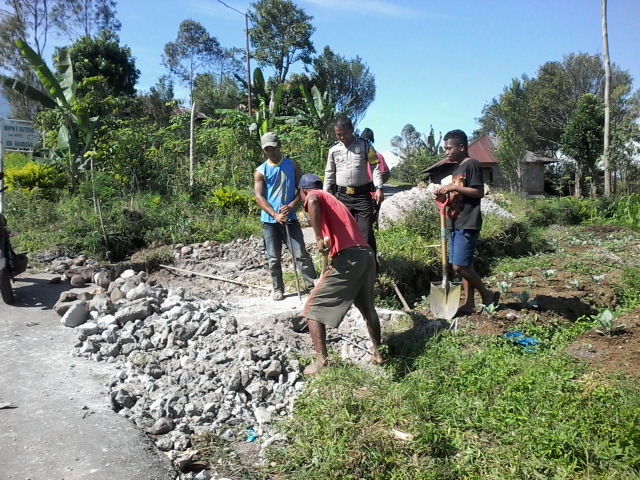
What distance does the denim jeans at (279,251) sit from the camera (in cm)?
630

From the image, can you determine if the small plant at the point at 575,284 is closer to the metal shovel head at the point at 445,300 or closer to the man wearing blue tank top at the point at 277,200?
the metal shovel head at the point at 445,300

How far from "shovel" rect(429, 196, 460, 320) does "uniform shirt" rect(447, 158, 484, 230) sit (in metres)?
0.10

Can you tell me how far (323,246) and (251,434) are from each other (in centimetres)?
149

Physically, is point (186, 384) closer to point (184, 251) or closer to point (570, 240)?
point (184, 251)

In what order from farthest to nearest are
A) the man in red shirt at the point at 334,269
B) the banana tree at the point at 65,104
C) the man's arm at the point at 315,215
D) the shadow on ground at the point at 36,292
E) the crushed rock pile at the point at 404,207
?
the banana tree at the point at 65,104 < the crushed rock pile at the point at 404,207 < the shadow on ground at the point at 36,292 < the man in red shirt at the point at 334,269 < the man's arm at the point at 315,215

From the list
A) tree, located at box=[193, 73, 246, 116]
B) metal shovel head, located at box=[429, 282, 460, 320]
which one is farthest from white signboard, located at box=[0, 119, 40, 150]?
tree, located at box=[193, 73, 246, 116]

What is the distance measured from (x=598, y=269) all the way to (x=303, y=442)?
6310 millimetres

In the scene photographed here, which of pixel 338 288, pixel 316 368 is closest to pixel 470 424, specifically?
pixel 316 368

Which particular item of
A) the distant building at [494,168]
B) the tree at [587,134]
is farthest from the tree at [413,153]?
the tree at [587,134]

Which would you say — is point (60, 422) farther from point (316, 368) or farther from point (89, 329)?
point (316, 368)

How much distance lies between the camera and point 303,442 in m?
3.61

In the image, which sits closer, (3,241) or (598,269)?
(3,241)

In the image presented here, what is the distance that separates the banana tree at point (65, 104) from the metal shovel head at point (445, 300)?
10017mm

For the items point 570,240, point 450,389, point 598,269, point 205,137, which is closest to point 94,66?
point 205,137
